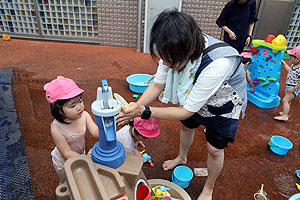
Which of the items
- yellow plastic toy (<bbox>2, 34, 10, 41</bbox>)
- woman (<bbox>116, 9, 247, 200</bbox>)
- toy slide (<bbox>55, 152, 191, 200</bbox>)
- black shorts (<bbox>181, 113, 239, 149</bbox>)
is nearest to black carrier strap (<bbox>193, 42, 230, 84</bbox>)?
woman (<bbox>116, 9, 247, 200</bbox>)

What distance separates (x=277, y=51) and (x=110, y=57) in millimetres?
3593

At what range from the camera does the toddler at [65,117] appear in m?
1.42

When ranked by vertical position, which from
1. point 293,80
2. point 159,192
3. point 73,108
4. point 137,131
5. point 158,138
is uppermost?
point 73,108

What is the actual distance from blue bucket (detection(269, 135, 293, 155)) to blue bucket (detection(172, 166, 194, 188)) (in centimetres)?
116

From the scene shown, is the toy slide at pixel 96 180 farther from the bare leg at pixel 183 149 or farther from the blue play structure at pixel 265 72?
the blue play structure at pixel 265 72

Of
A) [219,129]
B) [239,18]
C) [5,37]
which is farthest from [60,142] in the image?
[5,37]

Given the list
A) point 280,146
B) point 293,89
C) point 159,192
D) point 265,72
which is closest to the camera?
point 159,192

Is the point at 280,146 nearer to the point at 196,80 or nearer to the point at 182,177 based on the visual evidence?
the point at 182,177

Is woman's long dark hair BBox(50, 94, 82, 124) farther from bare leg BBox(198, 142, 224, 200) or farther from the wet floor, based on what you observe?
bare leg BBox(198, 142, 224, 200)

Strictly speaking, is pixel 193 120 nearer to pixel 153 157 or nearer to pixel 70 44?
pixel 153 157

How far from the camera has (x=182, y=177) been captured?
1979 millimetres

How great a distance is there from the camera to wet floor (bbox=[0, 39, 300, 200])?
2.08 m

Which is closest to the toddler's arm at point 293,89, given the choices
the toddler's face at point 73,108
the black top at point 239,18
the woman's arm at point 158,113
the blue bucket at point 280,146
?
the blue bucket at point 280,146

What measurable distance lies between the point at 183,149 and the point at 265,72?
222 cm
